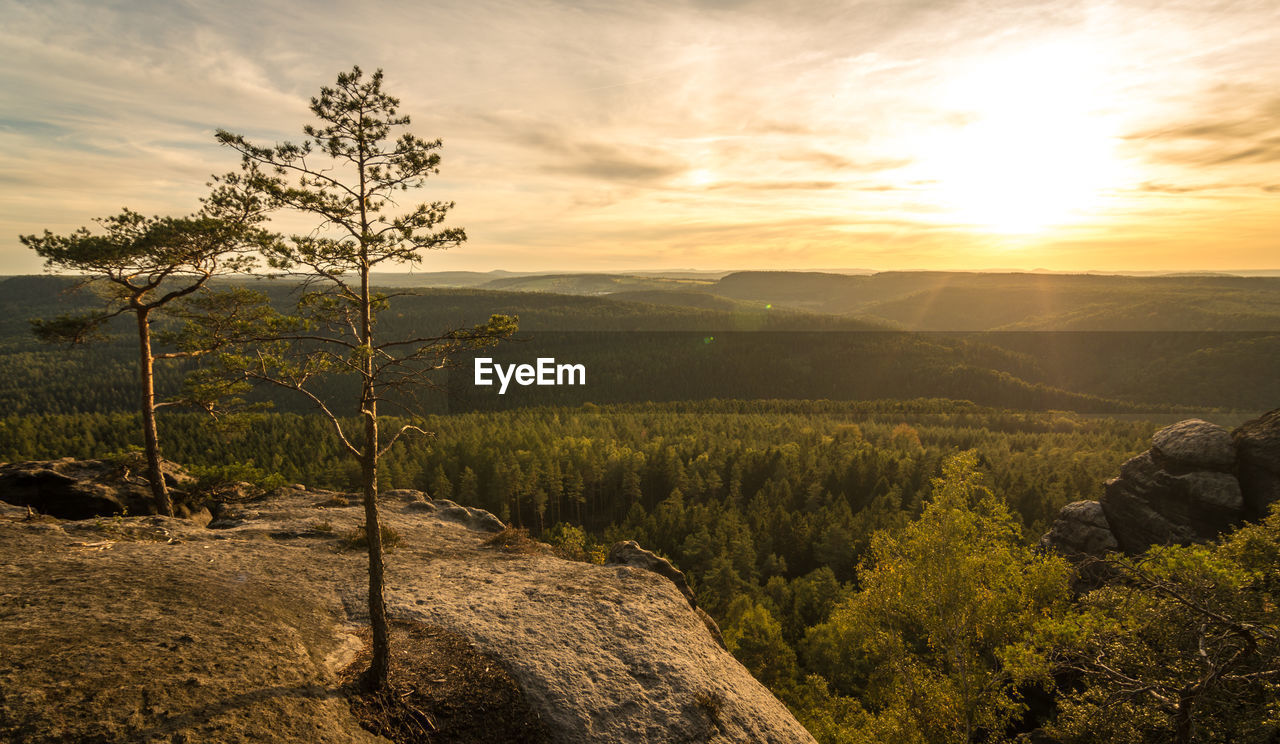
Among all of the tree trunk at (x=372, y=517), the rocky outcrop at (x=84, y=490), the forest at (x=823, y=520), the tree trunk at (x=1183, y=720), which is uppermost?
the tree trunk at (x=372, y=517)

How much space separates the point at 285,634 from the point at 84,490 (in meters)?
20.9

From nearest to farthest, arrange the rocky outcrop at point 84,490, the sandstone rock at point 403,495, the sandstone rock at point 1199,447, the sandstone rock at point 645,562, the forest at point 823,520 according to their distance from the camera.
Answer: the forest at point 823,520 → the rocky outcrop at point 84,490 → the sandstone rock at point 645,562 → the sandstone rock at point 1199,447 → the sandstone rock at point 403,495

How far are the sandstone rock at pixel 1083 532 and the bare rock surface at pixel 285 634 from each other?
118 ft

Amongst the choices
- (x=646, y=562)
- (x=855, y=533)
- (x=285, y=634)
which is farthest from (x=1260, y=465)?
(x=285, y=634)

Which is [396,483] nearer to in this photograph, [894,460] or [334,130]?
[334,130]

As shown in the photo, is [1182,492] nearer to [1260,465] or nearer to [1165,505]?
[1165,505]

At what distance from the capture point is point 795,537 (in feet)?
265

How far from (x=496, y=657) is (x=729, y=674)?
9600 mm

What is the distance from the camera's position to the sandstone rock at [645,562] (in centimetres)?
2952

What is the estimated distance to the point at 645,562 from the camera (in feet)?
97.5

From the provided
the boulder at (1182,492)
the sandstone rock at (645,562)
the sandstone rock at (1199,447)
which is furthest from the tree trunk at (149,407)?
the sandstone rock at (1199,447)

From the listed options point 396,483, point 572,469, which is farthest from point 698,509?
point 396,483

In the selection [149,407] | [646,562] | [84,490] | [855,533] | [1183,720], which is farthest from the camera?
[855,533]

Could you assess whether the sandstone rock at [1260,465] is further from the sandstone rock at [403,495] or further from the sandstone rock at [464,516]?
the sandstone rock at [403,495]
